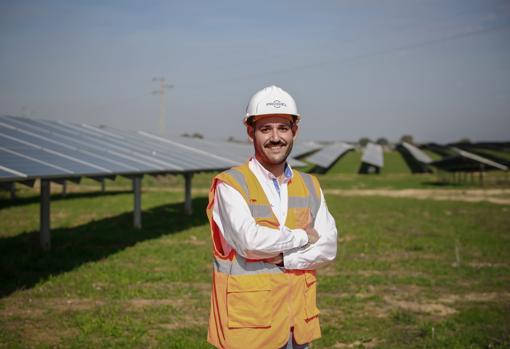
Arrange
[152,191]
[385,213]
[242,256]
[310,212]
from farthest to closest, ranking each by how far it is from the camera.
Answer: [152,191]
[385,213]
[310,212]
[242,256]

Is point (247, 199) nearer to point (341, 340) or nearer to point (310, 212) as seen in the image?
point (310, 212)

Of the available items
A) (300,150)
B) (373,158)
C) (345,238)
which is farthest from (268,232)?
(300,150)

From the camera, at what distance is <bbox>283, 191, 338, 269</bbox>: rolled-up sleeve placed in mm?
2883

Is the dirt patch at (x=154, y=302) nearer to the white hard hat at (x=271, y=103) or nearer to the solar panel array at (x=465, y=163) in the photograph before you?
the white hard hat at (x=271, y=103)

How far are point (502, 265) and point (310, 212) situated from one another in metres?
8.64

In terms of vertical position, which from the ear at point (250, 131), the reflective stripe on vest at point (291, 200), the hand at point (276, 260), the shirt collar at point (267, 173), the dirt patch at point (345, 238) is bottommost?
the dirt patch at point (345, 238)

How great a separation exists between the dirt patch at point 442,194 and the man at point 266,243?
2088cm

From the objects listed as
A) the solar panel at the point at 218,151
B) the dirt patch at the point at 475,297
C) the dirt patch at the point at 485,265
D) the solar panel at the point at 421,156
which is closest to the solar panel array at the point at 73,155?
the solar panel at the point at 218,151

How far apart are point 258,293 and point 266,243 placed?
0.98 ft

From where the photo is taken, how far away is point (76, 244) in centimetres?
1186

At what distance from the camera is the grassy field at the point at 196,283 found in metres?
6.29

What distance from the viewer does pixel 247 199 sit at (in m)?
2.88

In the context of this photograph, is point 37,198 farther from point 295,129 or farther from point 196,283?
point 295,129

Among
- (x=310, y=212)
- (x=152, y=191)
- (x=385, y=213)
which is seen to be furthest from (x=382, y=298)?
(x=152, y=191)
